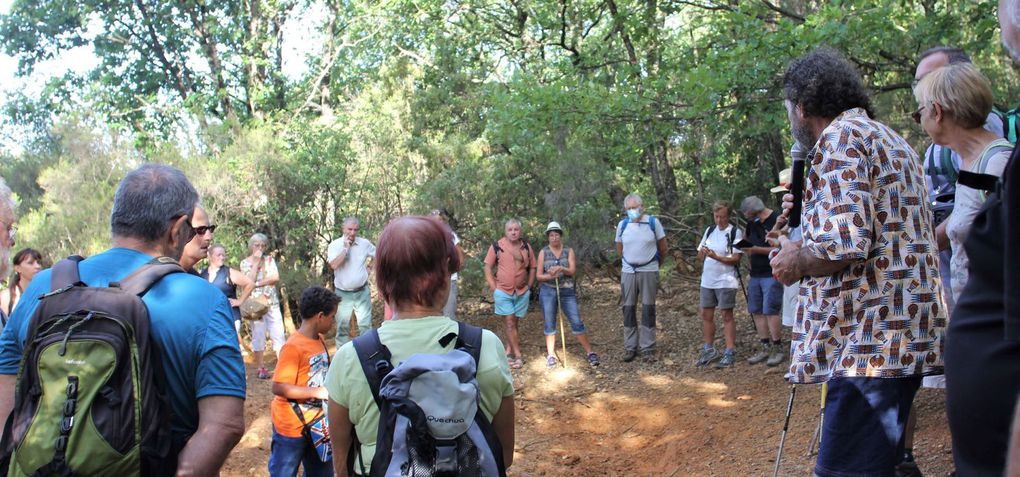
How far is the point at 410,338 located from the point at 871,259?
171cm

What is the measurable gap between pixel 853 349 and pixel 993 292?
1589 millimetres

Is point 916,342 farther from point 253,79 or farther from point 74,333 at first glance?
point 253,79

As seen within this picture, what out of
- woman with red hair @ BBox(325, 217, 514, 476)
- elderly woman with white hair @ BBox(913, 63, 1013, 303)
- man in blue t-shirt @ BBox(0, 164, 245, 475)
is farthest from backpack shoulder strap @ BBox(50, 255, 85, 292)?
elderly woman with white hair @ BBox(913, 63, 1013, 303)

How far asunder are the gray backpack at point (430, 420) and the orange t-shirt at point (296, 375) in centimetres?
266

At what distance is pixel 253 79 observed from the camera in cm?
1967

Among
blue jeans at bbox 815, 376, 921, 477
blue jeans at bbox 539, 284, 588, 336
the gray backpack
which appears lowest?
blue jeans at bbox 539, 284, 588, 336

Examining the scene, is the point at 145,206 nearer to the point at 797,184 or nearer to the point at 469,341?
the point at 469,341

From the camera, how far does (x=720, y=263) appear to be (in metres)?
9.80

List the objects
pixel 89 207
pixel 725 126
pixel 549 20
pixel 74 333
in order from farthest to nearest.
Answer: pixel 89 207
pixel 549 20
pixel 725 126
pixel 74 333

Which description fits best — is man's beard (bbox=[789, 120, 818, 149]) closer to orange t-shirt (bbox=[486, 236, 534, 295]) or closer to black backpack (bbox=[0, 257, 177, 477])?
black backpack (bbox=[0, 257, 177, 477])

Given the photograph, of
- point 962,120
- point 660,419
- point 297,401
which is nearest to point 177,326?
point 297,401

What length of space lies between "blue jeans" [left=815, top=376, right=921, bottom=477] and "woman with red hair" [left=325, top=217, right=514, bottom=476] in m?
1.19

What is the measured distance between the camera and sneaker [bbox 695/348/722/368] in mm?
10031

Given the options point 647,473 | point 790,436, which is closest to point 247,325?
point 647,473
